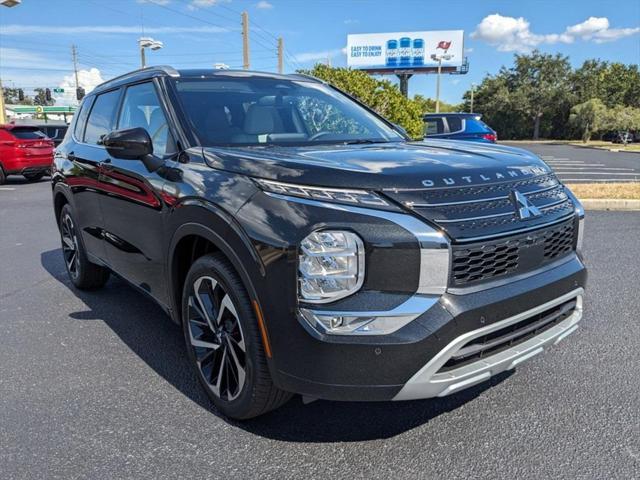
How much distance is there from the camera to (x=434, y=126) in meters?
14.4

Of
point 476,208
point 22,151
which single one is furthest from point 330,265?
point 22,151

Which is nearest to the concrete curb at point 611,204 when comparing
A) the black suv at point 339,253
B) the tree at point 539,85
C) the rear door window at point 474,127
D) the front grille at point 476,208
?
the rear door window at point 474,127

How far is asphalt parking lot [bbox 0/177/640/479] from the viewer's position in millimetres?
2438

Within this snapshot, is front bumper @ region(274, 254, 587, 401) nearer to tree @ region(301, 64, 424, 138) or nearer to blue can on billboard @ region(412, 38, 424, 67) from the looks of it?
tree @ region(301, 64, 424, 138)

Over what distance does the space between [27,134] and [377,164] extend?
606 inches

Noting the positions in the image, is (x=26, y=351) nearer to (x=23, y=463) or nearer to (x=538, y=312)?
(x=23, y=463)

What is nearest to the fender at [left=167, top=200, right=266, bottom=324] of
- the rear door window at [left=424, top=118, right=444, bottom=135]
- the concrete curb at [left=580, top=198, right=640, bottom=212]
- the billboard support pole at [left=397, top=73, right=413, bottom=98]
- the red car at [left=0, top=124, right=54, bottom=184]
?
the concrete curb at [left=580, top=198, right=640, bottom=212]

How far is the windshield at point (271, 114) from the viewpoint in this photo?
127 inches

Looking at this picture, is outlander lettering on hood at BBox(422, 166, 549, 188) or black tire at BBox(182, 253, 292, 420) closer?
outlander lettering on hood at BBox(422, 166, 549, 188)

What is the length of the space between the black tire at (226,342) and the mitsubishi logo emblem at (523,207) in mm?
1293

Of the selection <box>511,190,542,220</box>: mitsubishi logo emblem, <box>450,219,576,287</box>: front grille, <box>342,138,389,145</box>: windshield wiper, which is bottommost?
<box>450,219,576,287</box>: front grille

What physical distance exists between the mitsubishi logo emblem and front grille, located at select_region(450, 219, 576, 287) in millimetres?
83

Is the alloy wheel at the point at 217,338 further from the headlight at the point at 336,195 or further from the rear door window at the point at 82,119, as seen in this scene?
the rear door window at the point at 82,119

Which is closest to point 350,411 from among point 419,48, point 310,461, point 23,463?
point 310,461
